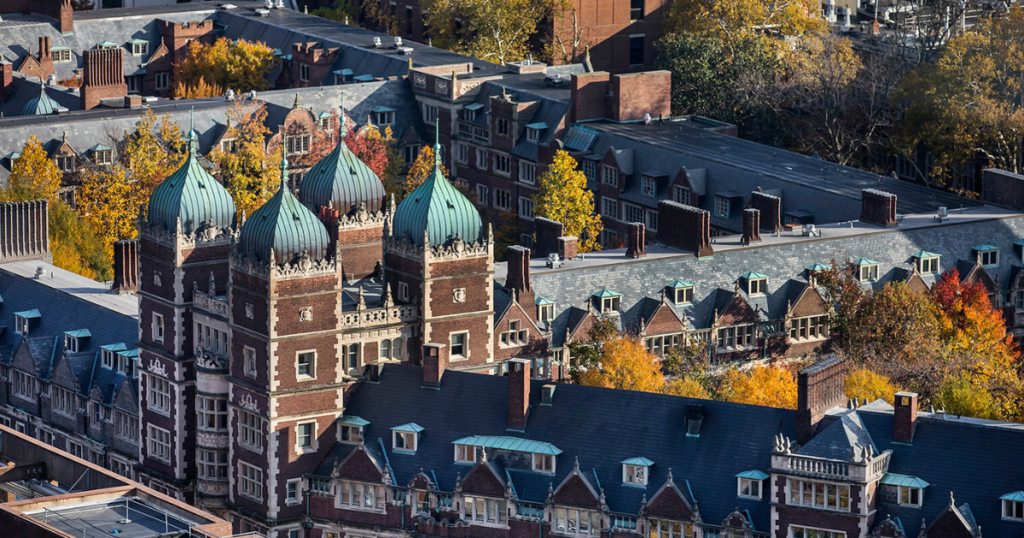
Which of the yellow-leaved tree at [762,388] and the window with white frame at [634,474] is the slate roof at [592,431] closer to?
the window with white frame at [634,474]

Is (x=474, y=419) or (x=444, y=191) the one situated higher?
(x=444, y=191)

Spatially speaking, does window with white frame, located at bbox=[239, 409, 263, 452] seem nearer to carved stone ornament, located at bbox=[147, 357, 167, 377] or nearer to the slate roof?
the slate roof

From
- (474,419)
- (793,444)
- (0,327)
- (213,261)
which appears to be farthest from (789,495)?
(0,327)

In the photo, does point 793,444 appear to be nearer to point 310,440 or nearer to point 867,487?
point 867,487

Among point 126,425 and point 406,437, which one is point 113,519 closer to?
point 406,437

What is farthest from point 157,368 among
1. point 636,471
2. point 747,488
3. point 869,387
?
point 869,387

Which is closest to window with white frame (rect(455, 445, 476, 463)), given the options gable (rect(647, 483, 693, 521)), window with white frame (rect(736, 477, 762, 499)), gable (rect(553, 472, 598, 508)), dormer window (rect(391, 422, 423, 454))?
dormer window (rect(391, 422, 423, 454))
